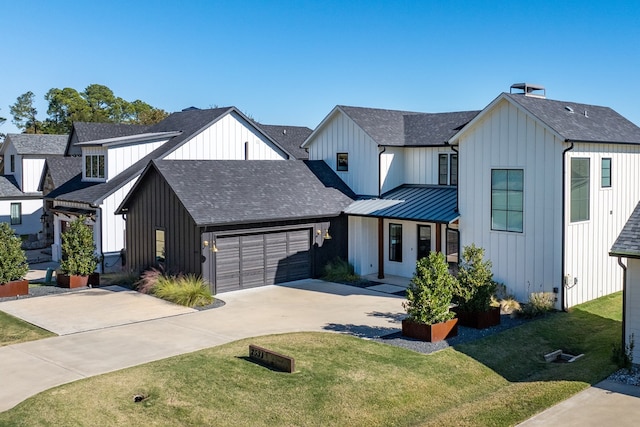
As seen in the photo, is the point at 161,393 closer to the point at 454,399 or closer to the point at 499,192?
the point at 454,399

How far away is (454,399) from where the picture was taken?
39.7 ft

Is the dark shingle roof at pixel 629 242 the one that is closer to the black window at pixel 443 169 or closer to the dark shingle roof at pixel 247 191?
the black window at pixel 443 169

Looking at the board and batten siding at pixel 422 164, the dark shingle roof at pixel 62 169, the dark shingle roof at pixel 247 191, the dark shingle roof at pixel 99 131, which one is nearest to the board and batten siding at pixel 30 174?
the dark shingle roof at pixel 62 169

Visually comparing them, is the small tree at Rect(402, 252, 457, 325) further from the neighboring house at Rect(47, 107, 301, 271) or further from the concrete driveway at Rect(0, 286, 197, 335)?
the neighboring house at Rect(47, 107, 301, 271)

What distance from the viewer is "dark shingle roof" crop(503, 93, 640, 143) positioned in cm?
1820

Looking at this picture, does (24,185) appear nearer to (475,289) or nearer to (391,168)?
(391,168)

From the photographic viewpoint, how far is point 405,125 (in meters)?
26.3

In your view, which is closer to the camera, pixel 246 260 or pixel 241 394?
pixel 241 394

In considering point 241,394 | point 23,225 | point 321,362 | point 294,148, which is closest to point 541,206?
point 321,362

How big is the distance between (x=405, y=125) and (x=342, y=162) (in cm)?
302

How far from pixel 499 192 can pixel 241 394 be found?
1086 cm

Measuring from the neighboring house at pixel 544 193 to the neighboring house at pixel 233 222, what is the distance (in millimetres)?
5580

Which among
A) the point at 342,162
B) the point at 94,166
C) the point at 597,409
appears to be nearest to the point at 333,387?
the point at 597,409

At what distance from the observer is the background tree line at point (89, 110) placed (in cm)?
6788
